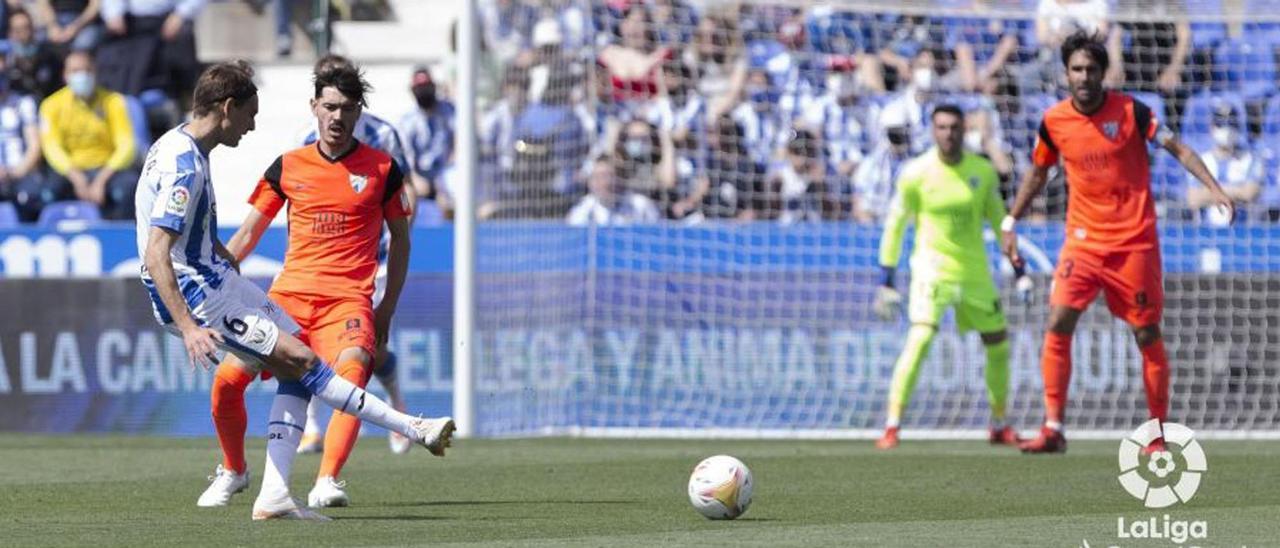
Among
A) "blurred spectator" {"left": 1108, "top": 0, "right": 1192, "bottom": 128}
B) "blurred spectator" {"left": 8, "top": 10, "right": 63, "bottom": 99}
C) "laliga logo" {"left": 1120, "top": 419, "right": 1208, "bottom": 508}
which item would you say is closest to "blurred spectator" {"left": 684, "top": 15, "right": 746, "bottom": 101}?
"blurred spectator" {"left": 1108, "top": 0, "right": 1192, "bottom": 128}

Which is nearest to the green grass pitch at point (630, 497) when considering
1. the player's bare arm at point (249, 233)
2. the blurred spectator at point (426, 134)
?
the player's bare arm at point (249, 233)

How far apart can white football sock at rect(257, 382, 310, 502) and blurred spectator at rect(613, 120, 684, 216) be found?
8.27 meters

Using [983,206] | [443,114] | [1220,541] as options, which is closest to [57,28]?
[443,114]

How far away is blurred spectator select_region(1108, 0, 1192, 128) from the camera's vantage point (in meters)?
15.9

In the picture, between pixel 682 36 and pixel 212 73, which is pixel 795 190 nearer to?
pixel 682 36

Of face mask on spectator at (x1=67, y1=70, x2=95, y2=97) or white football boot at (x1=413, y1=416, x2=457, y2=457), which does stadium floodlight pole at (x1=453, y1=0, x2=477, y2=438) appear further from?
white football boot at (x1=413, y1=416, x2=457, y2=457)

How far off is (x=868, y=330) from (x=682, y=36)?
2.94 meters

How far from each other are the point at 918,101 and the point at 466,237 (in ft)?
13.6

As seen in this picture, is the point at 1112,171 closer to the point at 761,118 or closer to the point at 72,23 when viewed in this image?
the point at 761,118

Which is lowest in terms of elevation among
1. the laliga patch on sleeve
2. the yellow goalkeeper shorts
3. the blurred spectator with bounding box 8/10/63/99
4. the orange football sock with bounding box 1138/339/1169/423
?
the orange football sock with bounding box 1138/339/1169/423

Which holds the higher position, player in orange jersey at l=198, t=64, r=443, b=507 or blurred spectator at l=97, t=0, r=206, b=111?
blurred spectator at l=97, t=0, r=206, b=111

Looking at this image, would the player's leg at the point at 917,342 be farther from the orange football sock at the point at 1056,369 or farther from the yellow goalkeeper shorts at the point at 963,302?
the orange football sock at the point at 1056,369

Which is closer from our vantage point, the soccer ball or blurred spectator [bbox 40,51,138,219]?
the soccer ball

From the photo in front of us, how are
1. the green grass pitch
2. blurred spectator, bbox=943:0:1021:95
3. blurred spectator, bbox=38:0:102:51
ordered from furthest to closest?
1. blurred spectator, bbox=38:0:102:51
2. blurred spectator, bbox=943:0:1021:95
3. the green grass pitch
